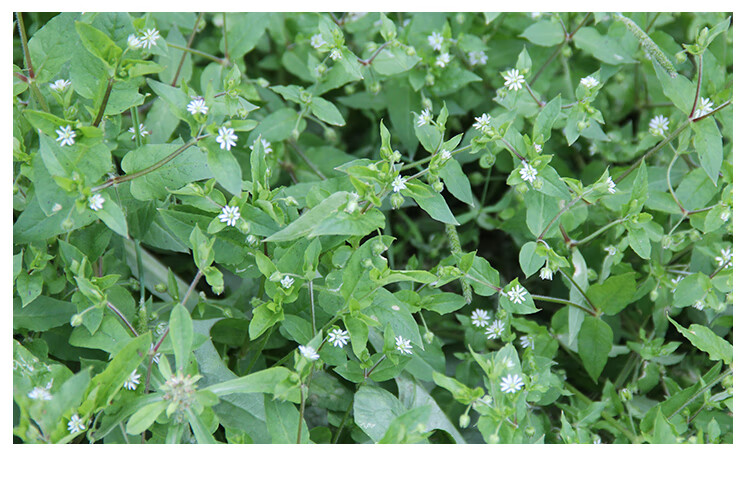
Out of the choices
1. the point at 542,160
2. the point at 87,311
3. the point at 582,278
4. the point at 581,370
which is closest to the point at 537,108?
the point at 542,160

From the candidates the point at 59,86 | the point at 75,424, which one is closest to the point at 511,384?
the point at 75,424

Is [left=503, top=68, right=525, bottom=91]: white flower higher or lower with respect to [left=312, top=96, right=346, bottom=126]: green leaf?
higher

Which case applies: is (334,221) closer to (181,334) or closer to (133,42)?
(181,334)

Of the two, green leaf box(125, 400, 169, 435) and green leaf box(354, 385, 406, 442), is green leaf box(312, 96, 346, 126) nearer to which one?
green leaf box(354, 385, 406, 442)

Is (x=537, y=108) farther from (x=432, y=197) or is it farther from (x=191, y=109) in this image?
(x=191, y=109)

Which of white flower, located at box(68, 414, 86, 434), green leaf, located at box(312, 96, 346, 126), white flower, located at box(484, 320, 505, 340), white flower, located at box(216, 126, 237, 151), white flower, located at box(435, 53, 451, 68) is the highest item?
white flower, located at box(216, 126, 237, 151)

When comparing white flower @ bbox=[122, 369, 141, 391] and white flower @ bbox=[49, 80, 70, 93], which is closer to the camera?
white flower @ bbox=[122, 369, 141, 391]

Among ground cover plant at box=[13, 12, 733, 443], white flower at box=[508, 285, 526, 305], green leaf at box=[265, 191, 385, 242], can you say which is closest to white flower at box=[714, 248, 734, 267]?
ground cover plant at box=[13, 12, 733, 443]
